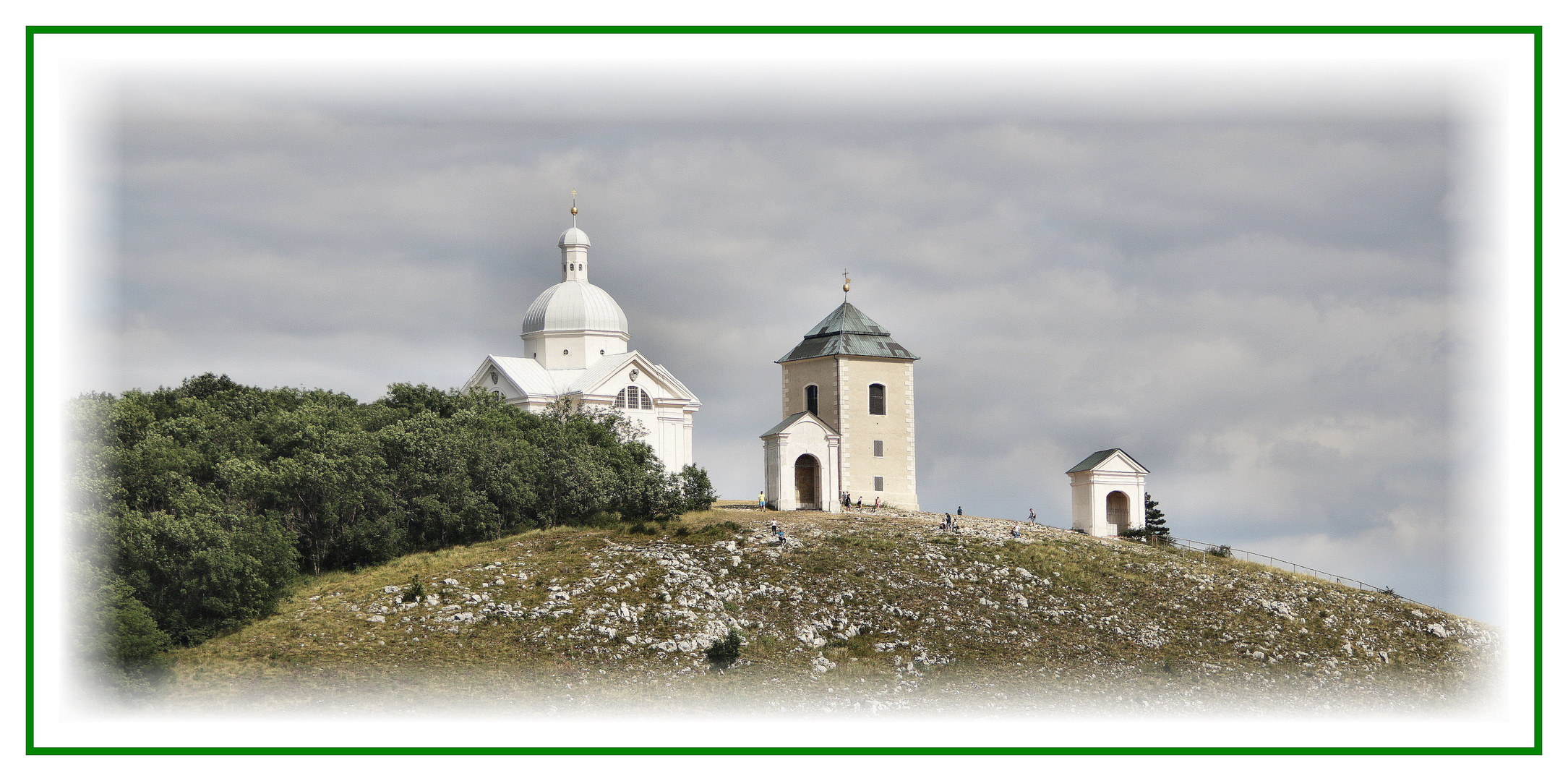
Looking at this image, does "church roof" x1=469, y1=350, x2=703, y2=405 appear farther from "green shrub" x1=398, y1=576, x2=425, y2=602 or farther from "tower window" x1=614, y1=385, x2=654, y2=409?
"green shrub" x1=398, y1=576, x2=425, y2=602

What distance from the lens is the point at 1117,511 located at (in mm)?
57594

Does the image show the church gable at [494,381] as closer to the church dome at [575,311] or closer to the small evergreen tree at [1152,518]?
the church dome at [575,311]

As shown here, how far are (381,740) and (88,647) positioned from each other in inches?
409

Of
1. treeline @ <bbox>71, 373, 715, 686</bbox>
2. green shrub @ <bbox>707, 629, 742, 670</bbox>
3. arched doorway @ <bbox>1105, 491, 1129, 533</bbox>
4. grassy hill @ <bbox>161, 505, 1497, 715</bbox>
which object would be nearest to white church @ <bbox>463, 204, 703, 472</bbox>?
treeline @ <bbox>71, 373, 715, 686</bbox>

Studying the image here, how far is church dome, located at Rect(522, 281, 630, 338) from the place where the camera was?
69812 mm

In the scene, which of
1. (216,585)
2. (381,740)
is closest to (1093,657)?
(381,740)

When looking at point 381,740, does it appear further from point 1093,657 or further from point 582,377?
point 582,377

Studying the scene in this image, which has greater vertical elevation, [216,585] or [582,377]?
[582,377]

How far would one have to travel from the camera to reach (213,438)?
159ft

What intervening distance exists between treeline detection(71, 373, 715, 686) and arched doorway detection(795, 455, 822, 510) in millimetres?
4871

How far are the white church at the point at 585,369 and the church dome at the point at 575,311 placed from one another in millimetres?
35

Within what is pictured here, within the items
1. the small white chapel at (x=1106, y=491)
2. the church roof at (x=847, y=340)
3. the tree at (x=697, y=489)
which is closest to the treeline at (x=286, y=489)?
the tree at (x=697, y=489)

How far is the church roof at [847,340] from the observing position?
2362 inches

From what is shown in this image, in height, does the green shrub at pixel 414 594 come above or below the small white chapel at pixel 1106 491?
below
